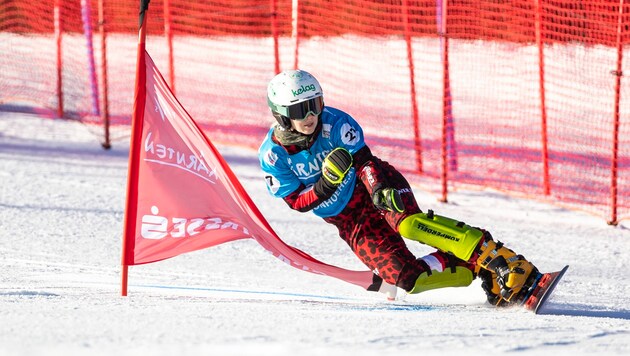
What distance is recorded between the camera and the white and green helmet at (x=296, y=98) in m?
6.05

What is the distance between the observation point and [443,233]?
19.5 feet

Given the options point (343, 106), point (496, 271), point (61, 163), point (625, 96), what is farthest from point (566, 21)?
point (496, 271)

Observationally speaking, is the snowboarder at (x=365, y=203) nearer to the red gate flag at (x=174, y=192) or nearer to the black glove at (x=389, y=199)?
the black glove at (x=389, y=199)

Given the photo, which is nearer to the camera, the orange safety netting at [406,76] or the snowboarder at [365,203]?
the snowboarder at [365,203]

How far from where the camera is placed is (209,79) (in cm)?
1673

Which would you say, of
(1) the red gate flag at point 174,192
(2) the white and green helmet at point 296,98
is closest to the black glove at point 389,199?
(2) the white and green helmet at point 296,98

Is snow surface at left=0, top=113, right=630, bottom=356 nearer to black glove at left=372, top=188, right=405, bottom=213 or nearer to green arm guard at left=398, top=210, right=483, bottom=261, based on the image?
green arm guard at left=398, top=210, right=483, bottom=261

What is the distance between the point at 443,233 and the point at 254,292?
1322 millimetres

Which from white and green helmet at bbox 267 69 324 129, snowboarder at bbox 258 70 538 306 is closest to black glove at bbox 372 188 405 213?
snowboarder at bbox 258 70 538 306

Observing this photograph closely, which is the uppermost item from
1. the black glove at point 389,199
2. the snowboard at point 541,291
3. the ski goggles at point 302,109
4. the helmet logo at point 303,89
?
the helmet logo at point 303,89

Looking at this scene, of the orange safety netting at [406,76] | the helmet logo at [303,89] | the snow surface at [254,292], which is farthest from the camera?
the orange safety netting at [406,76]

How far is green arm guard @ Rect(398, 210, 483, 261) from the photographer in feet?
19.2

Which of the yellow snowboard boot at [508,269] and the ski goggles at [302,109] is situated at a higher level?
the ski goggles at [302,109]

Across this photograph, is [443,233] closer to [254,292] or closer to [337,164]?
[337,164]
